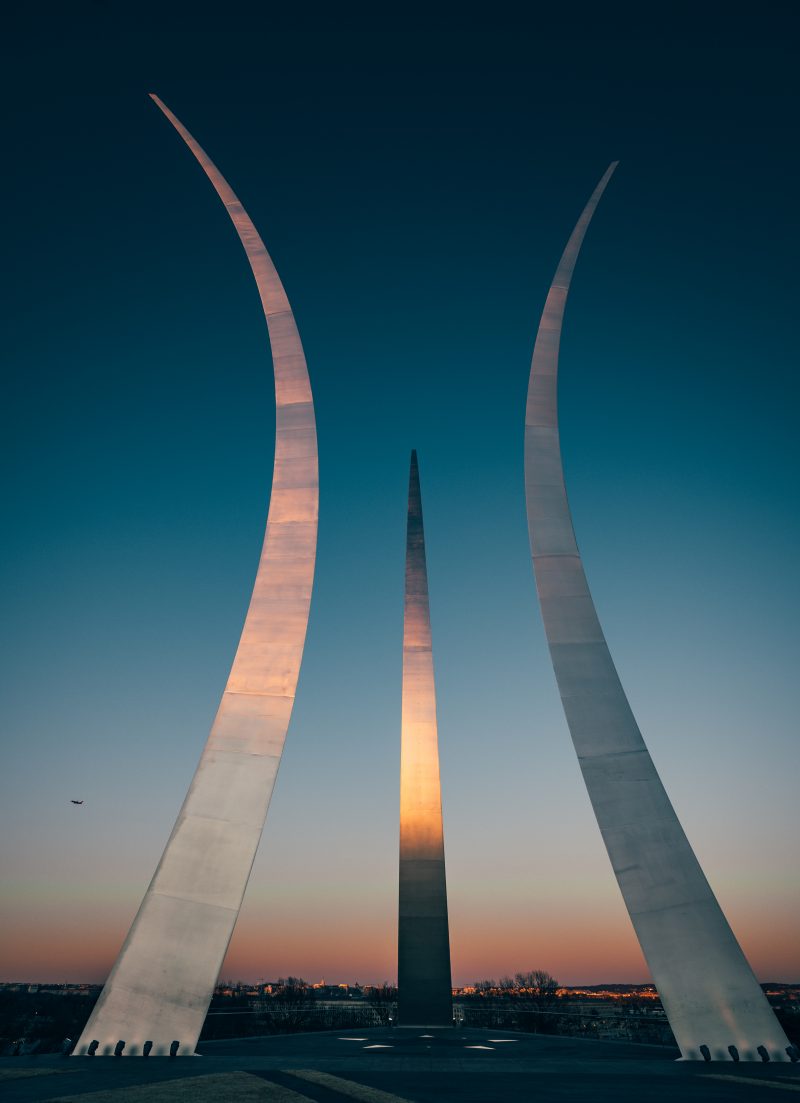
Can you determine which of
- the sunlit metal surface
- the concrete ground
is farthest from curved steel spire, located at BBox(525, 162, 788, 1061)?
the sunlit metal surface

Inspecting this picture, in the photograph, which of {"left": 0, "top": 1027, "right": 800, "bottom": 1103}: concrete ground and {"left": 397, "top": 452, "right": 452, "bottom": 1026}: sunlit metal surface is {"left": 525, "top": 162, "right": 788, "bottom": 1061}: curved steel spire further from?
{"left": 397, "top": 452, "right": 452, "bottom": 1026}: sunlit metal surface

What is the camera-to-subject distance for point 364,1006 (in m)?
21.8

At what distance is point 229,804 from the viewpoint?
1297cm

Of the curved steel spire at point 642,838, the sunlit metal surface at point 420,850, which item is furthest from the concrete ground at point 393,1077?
the sunlit metal surface at point 420,850

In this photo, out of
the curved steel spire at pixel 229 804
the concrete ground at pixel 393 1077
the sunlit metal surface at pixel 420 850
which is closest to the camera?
the concrete ground at pixel 393 1077

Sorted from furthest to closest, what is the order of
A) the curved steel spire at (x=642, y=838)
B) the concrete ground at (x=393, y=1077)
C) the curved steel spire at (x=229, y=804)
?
the curved steel spire at (x=642, y=838) < the curved steel spire at (x=229, y=804) < the concrete ground at (x=393, y=1077)

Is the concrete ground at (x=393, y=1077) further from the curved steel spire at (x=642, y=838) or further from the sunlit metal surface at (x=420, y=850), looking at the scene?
the sunlit metal surface at (x=420, y=850)

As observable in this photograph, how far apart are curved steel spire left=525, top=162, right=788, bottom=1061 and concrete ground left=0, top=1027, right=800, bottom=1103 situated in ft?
2.46

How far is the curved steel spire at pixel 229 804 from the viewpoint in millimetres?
11133

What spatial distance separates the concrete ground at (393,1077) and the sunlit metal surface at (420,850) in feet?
26.4

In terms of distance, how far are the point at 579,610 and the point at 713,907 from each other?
558 centimetres

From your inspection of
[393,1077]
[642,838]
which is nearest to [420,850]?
[642,838]

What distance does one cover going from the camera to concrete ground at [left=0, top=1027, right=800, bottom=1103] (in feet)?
22.9

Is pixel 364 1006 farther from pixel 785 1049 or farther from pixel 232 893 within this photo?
pixel 785 1049
